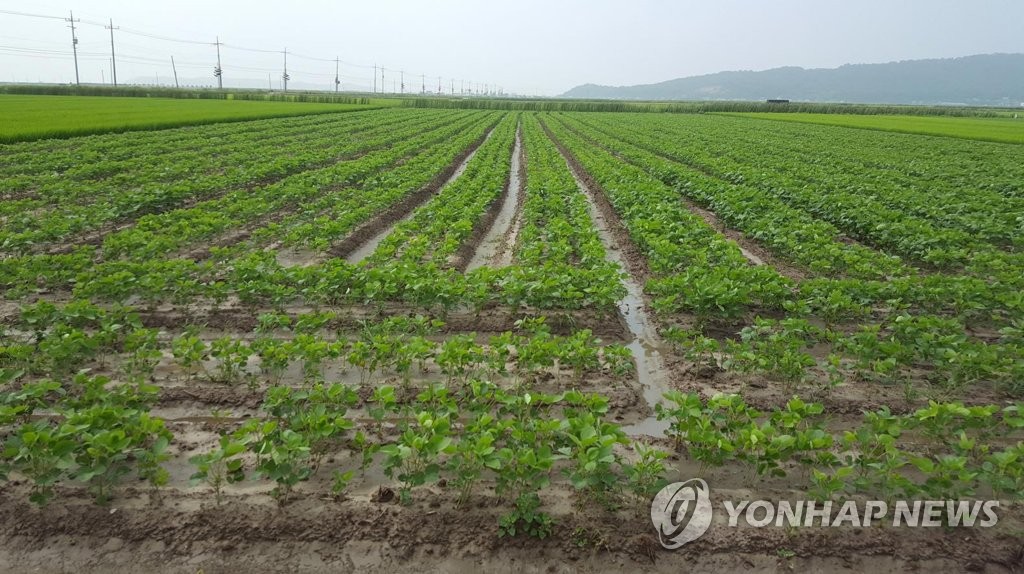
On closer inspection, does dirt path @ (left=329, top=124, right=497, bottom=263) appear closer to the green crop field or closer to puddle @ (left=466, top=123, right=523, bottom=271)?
the green crop field

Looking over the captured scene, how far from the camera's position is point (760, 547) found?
136 inches

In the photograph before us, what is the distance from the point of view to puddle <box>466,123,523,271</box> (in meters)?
9.98

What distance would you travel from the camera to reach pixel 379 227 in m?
12.1

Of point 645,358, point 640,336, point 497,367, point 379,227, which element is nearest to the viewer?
point 497,367

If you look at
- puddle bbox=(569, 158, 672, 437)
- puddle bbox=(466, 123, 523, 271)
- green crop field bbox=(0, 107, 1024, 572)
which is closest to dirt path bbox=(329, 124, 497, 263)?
green crop field bbox=(0, 107, 1024, 572)

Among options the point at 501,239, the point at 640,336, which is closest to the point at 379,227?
the point at 501,239

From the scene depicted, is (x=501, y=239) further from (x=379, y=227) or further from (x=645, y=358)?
(x=645, y=358)

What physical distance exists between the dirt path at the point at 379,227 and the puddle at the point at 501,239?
2054 mm

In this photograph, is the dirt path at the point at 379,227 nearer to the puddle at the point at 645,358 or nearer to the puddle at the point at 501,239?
the puddle at the point at 501,239

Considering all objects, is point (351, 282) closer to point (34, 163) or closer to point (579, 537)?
point (579, 537)

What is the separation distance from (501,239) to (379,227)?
9.60 ft

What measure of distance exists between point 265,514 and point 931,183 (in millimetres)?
20304

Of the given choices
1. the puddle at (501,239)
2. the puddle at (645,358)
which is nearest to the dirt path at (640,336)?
the puddle at (645,358)

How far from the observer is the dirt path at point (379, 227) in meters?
10.3
